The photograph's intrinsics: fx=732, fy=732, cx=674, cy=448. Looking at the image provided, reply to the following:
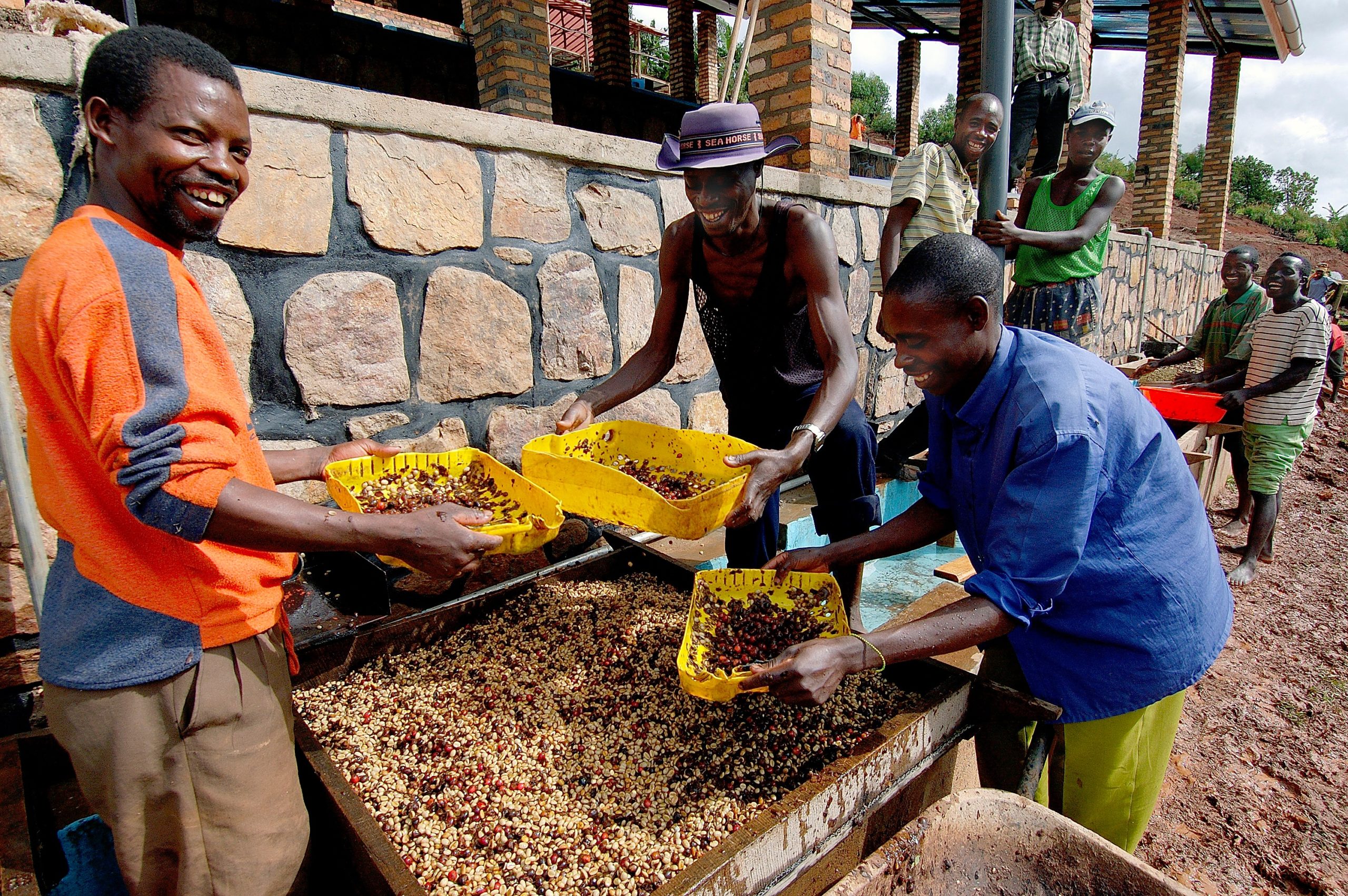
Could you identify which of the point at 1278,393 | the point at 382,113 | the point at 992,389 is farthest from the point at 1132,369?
the point at 382,113

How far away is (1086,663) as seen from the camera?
5.76 feet

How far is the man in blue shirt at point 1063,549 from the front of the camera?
1.54 m

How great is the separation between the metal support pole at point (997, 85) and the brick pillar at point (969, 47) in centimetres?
798

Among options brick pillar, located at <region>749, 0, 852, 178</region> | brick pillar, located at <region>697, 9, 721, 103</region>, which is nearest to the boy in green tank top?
brick pillar, located at <region>749, 0, 852, 178</region>

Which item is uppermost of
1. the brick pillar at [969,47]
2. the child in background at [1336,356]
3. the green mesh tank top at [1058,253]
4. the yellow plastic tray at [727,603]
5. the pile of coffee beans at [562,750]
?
the brick pillar at [969,47]

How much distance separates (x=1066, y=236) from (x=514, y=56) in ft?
16.4

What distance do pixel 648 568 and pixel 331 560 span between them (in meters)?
1.16

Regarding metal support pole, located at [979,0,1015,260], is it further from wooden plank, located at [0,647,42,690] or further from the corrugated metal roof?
the corrugated metal roof

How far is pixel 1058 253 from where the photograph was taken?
3.95 m

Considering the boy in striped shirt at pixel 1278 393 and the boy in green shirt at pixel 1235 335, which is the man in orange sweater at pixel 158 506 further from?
the boy in green shirt at pixel 1235 335

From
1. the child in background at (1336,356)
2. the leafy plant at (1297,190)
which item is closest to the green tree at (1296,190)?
the leafy plant at (1297,190)

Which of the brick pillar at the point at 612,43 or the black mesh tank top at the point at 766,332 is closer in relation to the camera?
the black mesh tank top at the point at 766,332

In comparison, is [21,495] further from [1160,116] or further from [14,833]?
[1160,116]

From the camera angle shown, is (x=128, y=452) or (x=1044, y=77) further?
(x=1044, y=77)
